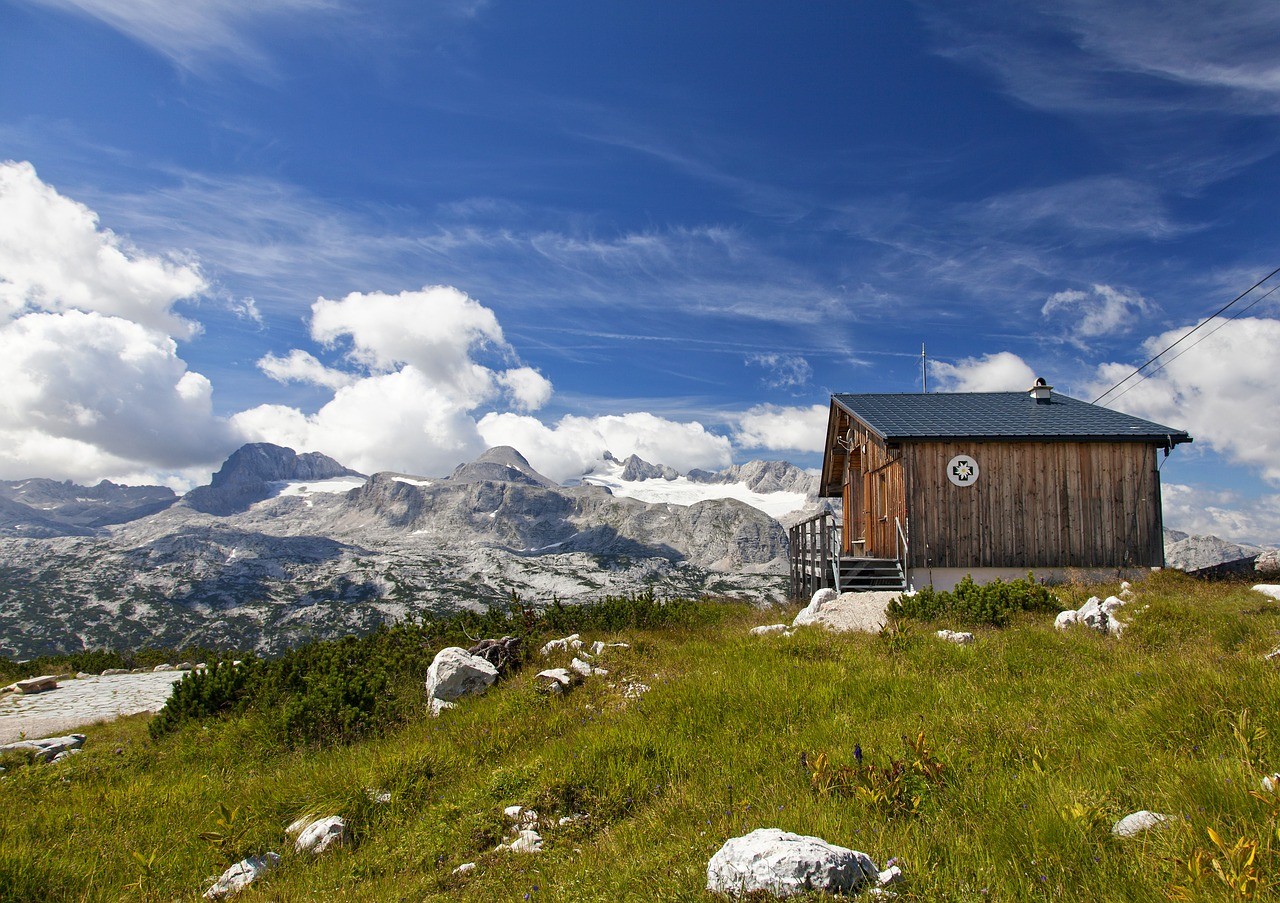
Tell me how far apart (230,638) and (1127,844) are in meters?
211

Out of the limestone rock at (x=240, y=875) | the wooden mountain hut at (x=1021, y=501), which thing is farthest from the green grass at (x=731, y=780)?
the wooden mountain hut at (x=1021, y=501)

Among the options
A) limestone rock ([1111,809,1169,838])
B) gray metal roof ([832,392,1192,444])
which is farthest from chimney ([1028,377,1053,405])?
limestone rock ([1111,809,1169,838])

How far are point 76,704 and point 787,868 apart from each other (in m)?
16.9

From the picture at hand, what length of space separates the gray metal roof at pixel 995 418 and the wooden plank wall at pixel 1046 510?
0.47 metres

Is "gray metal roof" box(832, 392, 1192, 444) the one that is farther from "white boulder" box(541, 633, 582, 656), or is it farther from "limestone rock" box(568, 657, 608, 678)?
"limestone rock" box(568, 657, 608, 678)

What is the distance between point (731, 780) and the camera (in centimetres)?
560

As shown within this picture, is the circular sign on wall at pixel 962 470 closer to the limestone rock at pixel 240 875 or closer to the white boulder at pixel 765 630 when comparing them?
the white boulder at pixel 765 630

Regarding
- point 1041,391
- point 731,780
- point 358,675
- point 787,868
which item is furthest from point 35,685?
point 1041,391

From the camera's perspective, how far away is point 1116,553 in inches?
816

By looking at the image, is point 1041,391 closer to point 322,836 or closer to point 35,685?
point 322,836

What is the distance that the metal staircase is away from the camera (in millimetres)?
20828

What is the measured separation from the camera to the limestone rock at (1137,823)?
12.1ft

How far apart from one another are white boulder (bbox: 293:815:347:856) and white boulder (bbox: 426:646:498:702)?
3.99m

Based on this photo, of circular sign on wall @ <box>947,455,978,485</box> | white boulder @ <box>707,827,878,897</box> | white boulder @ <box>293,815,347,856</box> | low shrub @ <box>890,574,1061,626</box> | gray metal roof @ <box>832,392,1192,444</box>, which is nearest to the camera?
white boulder @ <box>707,827,878,897</box>
